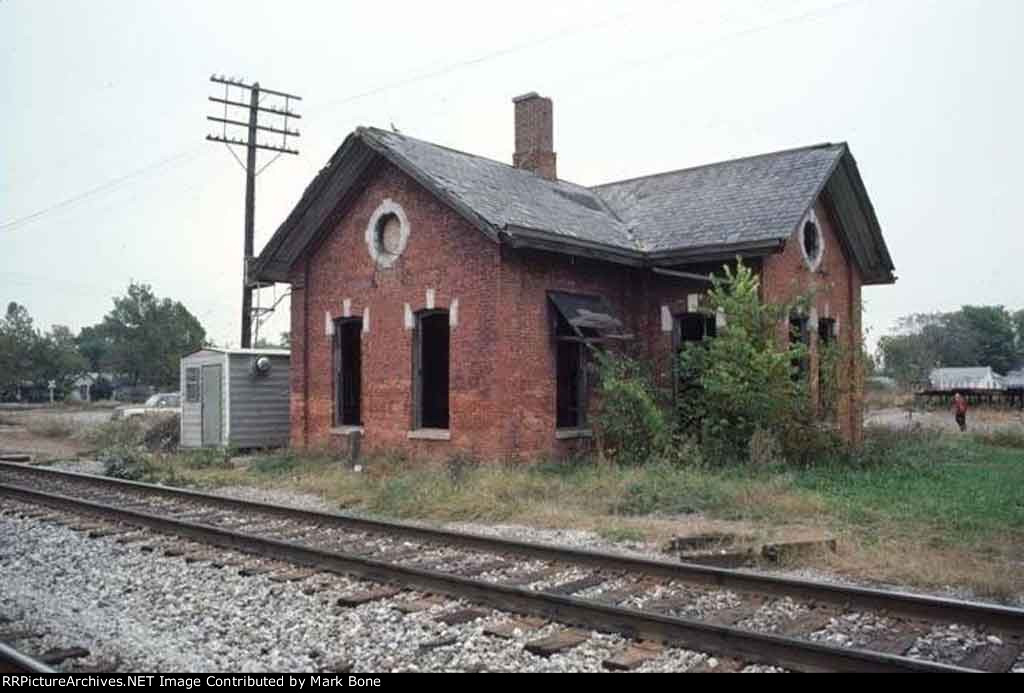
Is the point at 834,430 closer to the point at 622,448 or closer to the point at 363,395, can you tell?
the point at 622,448

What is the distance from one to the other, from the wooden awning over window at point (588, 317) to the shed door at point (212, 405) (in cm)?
886

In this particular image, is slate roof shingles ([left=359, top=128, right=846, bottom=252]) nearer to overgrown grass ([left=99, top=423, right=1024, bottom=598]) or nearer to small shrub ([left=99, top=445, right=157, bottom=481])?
overgrown grass ([left=99, top=423, right=1024, bottom=598])

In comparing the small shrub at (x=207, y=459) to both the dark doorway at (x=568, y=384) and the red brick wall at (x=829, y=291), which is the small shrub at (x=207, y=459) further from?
the red brick wall at (x=829, y=291)

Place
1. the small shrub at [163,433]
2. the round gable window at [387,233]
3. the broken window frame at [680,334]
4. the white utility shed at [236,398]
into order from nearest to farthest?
the broken window frame at [680,334], the round gable window at [387,233], the white utility shed at [236,398], the small shrub at [163,433]

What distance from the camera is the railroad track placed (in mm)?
5500

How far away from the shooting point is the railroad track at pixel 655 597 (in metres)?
5.50

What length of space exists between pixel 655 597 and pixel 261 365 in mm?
15917

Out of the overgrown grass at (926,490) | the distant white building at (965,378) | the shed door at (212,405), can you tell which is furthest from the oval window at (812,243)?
the distant white building at (965,378)

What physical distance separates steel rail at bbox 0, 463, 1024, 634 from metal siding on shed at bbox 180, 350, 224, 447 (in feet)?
37.4

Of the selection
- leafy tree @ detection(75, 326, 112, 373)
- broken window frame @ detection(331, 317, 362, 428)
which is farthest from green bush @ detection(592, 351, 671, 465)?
leafy tree @ detection(75, 326, 112, 373)

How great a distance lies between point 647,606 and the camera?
6793mm

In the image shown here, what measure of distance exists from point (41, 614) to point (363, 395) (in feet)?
36.0

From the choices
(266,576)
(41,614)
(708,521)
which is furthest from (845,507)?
(41,614)

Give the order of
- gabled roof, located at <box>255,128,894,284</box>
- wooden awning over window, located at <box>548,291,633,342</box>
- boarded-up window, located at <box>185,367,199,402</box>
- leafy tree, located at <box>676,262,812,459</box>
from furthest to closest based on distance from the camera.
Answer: boarded-up window, located at <box>185,367,199,402</box>, wooden awning over window, located at <box>548,291,633,342</box>, gabled roof, located at <box>255,128,894,284</box>, leafy tree, located at <box>676,262,812,459</box>
